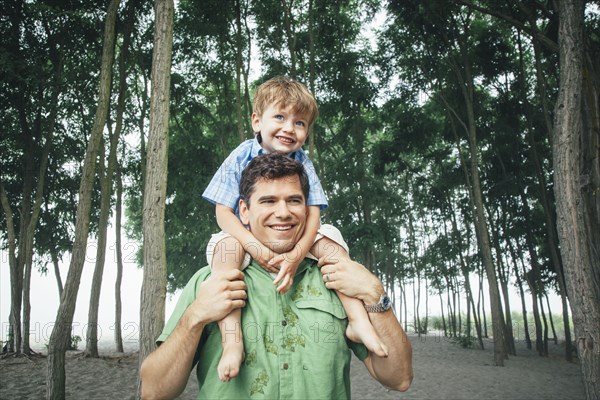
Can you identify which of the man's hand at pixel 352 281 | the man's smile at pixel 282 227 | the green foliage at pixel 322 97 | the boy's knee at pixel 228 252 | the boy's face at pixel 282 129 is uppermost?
the green foliage at pixel 322 97

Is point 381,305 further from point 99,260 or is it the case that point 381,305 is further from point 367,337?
point 99,260

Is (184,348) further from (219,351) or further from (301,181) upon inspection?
(301,181)

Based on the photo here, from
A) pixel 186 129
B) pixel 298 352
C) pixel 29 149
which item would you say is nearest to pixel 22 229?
pixel 29 149

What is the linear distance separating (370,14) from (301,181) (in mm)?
15154

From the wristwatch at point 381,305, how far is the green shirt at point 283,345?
124 mm

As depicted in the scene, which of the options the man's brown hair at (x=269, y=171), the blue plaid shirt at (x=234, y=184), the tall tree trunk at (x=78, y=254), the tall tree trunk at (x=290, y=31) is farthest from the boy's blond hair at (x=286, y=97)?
the tall tree trunk at (x=290, y=31)

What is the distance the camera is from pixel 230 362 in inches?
55.1

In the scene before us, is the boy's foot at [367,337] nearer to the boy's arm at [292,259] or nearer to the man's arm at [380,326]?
the man's arm at [380,326]

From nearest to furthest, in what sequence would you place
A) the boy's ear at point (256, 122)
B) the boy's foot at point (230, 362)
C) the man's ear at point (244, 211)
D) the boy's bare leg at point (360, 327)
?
the boy's foot at point (230, 362), the boy's bare leg at point (360, 327), the man's ear at point (244, 211), the boy's ear at point (256, 122)

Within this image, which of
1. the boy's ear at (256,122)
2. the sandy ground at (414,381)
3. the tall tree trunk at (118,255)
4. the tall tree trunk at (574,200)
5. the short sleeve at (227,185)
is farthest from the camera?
the tall tree trunk at (118,255)

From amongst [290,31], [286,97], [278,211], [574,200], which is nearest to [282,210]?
[278,211]

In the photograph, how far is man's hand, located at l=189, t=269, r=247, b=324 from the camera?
1.42m

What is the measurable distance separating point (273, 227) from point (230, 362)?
538 mm

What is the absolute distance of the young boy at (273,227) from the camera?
1500mm
